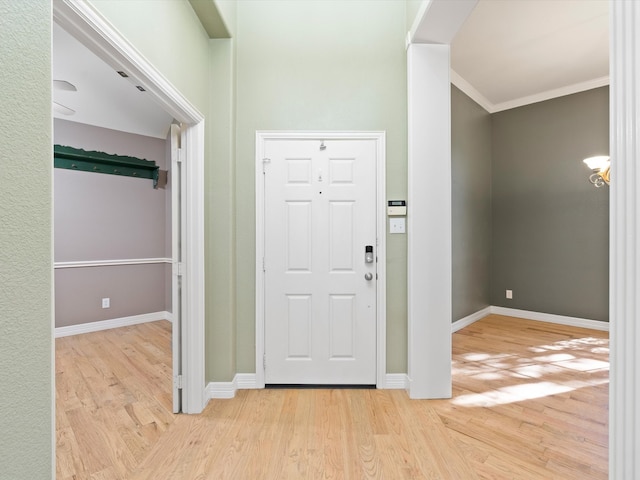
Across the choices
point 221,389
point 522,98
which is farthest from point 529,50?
point 221,389

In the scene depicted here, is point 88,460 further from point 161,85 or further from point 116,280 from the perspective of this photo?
point 116,280

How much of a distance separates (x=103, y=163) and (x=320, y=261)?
3491mm

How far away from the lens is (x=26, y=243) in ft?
2.59

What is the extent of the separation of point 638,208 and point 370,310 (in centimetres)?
189

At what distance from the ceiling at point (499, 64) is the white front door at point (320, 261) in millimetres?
1828

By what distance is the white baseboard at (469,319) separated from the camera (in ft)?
12.5

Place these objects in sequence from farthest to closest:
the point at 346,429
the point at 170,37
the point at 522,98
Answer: the point at 522,98
the point at 346,429
the point at 170,37

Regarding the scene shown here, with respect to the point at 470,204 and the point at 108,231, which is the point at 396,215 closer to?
the point at 470,204

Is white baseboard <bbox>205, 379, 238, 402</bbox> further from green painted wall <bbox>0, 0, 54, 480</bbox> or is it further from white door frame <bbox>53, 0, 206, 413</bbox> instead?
green painted wall <bbox>0, 0, 54, 480</bbox>

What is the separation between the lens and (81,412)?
7.02 feet

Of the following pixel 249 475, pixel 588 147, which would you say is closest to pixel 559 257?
pixel 588 147

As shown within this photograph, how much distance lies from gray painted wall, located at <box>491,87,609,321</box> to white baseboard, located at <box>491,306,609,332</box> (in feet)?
0.21

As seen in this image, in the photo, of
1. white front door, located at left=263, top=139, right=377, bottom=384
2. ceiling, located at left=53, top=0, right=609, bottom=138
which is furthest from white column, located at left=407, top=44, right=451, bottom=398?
ceiling, located at left=53, top=0, right=609, bottom=138

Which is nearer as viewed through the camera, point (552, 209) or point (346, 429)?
point (346, 429)
